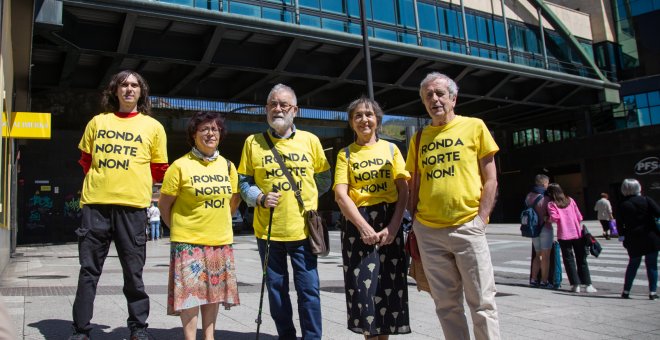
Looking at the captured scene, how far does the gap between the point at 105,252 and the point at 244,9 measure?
1678cm

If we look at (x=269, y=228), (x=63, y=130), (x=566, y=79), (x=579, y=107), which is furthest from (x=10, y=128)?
(x=579, y=107)

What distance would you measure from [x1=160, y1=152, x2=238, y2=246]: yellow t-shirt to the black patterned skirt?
1006mm

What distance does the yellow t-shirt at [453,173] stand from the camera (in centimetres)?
338

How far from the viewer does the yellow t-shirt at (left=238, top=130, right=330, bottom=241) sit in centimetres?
383

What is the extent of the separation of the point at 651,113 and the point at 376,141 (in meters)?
35.1

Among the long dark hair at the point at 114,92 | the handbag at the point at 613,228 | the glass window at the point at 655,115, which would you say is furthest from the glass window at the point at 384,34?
the long dark hair at the point at 114,92

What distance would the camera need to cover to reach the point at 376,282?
367 centimetres

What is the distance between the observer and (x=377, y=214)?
3.77 meters

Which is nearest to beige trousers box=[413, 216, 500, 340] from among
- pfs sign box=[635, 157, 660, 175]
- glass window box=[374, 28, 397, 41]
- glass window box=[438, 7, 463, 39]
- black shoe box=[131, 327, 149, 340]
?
black shoe box=[131, 327, 149, 340]

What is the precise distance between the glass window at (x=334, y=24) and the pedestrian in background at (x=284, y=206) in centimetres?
1843

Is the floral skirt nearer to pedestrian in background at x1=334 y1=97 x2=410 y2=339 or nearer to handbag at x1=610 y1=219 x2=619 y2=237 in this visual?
pedestrian in background at x1=334 y1=97 x2=410 y2=339

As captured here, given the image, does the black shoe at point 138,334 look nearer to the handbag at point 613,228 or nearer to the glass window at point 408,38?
the handbag at point 613,228

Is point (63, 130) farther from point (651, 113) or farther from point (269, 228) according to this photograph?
point (651, 113)

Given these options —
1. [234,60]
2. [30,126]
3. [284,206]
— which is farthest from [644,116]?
[284,206]
